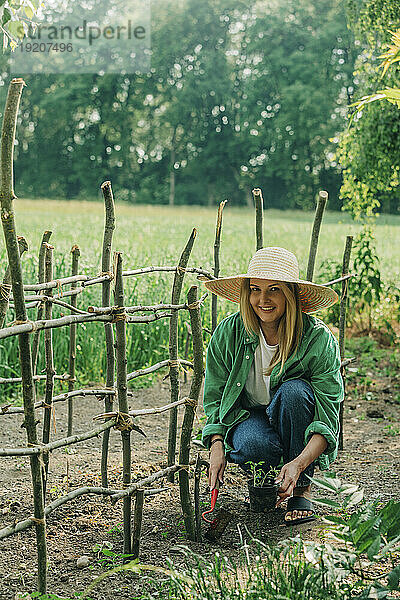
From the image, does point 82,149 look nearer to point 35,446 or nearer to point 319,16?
point 319,16

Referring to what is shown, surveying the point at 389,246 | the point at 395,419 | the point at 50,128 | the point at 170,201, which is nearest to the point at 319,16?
the point at 170,201

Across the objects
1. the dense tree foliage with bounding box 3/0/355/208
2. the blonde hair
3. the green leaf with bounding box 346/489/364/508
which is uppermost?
the dense tree foliage with bounding box 3/0/355/208

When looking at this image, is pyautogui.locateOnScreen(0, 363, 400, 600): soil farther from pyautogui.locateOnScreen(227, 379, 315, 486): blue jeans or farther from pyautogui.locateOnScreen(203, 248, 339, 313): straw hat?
pyautogui.locateOnScreen(203, 248, 339, 313): straw hat

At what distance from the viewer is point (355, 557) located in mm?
1771

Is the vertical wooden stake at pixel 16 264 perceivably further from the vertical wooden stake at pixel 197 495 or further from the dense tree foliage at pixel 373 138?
the dense tree foliage at pixel 373 138

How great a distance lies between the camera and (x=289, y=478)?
2.57 meters

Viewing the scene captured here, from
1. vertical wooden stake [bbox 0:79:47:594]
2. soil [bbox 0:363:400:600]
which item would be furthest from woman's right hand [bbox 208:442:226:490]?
vertical wooden stake [bbox 0:79:47:594]

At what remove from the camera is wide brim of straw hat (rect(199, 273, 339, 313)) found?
9.36 ft

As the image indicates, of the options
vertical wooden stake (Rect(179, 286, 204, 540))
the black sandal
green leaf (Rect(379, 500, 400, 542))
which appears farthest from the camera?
the black sandal

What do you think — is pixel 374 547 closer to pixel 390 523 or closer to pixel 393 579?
pixel 393 579

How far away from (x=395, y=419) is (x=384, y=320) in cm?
245

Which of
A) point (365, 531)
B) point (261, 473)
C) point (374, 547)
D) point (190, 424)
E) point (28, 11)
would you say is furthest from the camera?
point (261, 473)

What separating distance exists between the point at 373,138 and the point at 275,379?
4316 mm

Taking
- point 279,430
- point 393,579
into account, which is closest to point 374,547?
point 393,579
